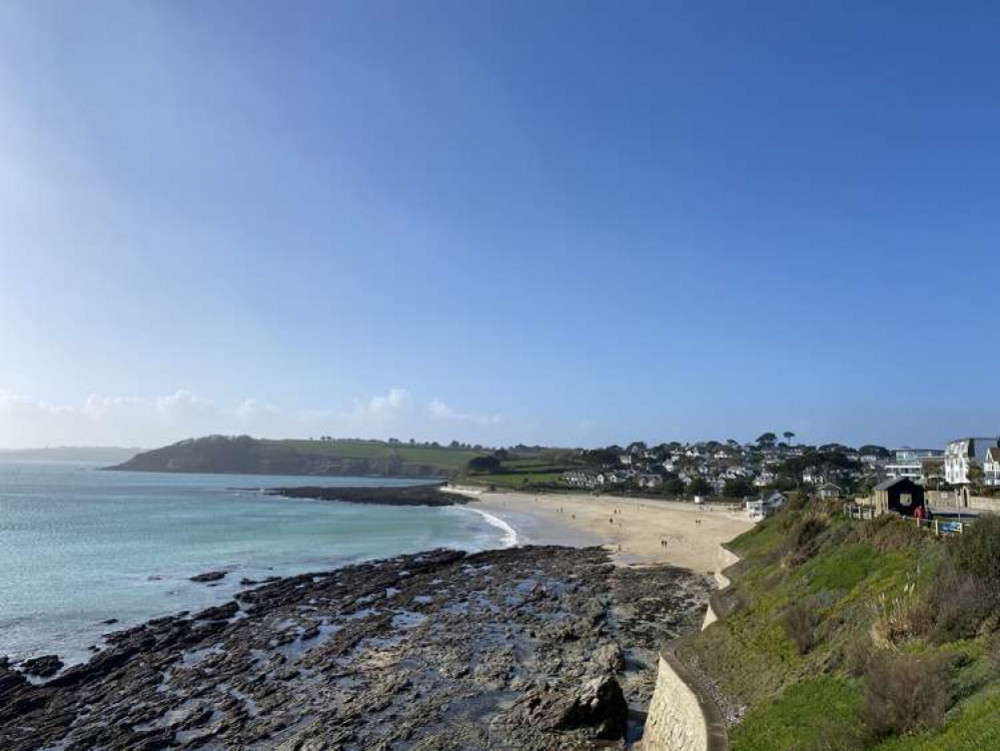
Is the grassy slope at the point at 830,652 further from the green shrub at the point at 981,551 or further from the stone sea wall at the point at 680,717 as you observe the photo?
the green shrub at the point at 981,551

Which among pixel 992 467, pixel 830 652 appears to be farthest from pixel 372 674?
pixel 992 467

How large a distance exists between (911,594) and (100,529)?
228 ft

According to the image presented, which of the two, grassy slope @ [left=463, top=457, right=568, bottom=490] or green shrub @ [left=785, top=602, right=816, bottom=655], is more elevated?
green shrub @ [left=785, top=602, right=816, bottom=655]

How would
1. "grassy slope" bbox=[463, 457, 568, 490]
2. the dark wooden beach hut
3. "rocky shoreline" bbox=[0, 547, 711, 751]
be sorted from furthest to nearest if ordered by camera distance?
"grassy slope" bbox=[463, 457, 568, 490] < the dark wooden beach hut < "rocky shoreline" bbox=[0, 547, 711, 751]

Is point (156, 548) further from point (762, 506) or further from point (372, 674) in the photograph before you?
point (762, 506)

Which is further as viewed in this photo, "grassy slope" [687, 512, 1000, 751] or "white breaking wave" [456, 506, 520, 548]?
"white breaking wave" [456, 506, 520, 548]

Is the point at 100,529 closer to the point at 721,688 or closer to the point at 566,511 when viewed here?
the point at 566,511

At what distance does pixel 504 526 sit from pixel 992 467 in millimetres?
46270

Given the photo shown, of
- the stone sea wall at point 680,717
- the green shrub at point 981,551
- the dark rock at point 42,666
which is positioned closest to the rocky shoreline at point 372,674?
the dark rock at point 42,666

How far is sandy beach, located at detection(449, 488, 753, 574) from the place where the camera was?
47469 mm

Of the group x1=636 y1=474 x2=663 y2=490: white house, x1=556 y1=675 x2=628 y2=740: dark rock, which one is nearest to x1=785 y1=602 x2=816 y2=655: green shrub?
x1=556 y1=675 x2=628 y2=740: dark rock

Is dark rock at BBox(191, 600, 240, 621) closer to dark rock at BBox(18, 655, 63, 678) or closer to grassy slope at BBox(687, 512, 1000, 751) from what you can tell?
dark rock at BBox(18, 655, 63, 678)

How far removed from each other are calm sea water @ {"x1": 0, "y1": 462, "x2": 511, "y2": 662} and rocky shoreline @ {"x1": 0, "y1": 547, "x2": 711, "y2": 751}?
13.2 feet

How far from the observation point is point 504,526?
2827 inches
